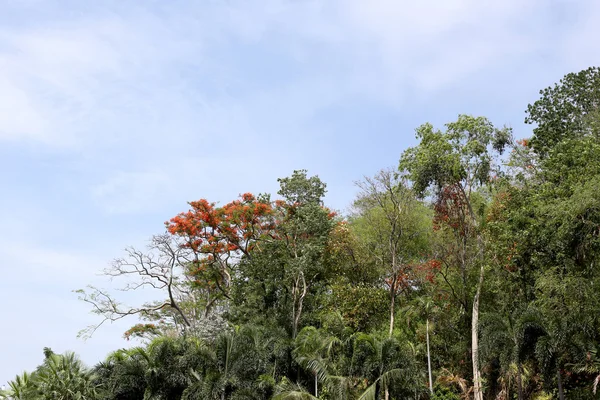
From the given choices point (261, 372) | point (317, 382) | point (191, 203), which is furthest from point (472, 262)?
point (191, 203)

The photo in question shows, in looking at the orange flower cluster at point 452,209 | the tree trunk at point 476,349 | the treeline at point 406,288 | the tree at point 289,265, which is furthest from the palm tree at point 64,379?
the orange flower cluster at point 452,209

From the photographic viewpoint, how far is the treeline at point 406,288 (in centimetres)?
1809

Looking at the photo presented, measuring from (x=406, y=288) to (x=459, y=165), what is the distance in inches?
257

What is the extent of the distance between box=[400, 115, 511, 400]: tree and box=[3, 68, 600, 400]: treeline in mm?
61

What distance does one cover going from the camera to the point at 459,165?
2266cm

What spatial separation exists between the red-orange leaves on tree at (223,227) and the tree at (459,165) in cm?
651

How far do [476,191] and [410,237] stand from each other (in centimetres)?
367

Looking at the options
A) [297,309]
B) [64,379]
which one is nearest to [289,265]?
[297,309]

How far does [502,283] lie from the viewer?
21.3m

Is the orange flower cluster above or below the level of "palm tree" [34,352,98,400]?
above

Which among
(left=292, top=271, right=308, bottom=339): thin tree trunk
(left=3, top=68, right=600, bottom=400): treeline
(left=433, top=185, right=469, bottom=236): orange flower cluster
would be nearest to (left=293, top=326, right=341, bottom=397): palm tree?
(left=3, top=68, right=600, bottom=400): treeline

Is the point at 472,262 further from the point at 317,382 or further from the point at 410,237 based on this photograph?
the point at 317,382

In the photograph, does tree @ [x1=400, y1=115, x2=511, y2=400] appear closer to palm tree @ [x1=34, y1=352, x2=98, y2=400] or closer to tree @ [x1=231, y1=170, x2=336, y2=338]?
tree @ [x1=231, y1=170, x2=336, y2=338]

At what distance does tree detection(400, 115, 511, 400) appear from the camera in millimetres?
22781
